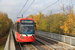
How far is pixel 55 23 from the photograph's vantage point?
23.0 metres

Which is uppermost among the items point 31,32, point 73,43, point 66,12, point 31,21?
point 66,12

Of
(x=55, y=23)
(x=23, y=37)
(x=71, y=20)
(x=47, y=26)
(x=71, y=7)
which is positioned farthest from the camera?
(x=47, y=26)

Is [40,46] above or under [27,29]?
under

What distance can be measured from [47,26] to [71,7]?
37.5 feet

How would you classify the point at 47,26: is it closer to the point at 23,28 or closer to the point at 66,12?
the point at 66,12

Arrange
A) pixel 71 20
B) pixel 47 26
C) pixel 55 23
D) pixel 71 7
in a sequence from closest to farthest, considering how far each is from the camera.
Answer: pixel 71 20
pixel 71 7
pixel 55 23
pixel 47 26

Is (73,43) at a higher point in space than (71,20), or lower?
lower

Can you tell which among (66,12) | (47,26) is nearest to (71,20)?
(66,12)

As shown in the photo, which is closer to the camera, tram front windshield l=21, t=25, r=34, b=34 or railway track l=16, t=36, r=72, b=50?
railway track l=16, t=36, r=72, b=50

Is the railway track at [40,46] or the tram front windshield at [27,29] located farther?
the tram front windshield at [27,29]

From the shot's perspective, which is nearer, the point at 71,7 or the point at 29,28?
the point at 29,28

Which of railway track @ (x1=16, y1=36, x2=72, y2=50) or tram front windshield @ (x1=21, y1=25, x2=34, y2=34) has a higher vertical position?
tram front windshield @ (x1=21, y1=25, x2=34, y2=34)

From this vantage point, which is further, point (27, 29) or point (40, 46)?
point (27, 29)

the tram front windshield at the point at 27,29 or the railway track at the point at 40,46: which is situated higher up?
the tram front windshield at the point at 27,29
